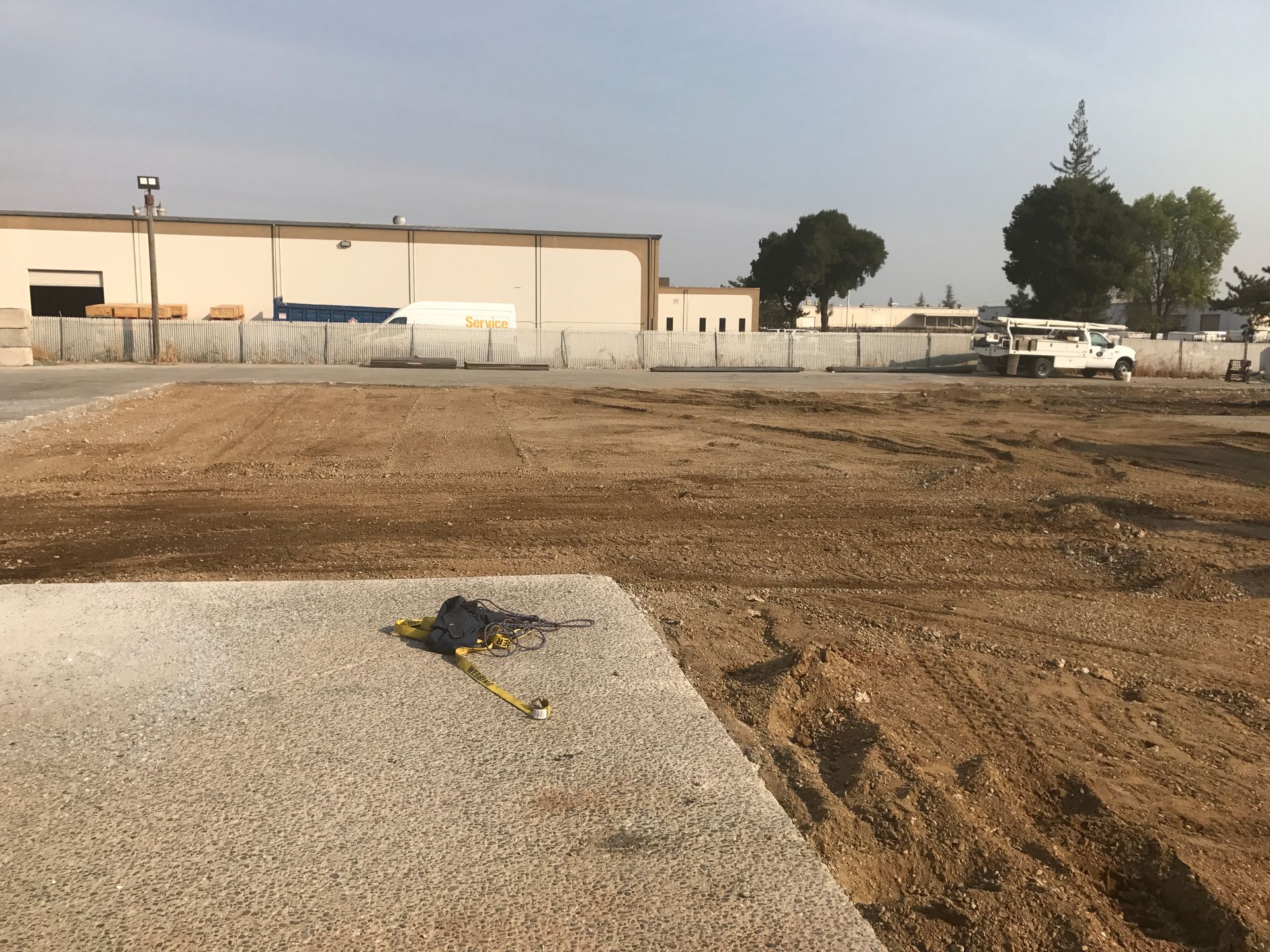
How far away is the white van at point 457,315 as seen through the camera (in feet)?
146

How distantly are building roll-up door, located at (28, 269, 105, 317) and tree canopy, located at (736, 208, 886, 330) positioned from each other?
60.0 meters

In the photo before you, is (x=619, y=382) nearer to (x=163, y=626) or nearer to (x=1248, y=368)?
(x=163, y=626)

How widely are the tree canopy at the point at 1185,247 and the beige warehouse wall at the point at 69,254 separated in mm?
83415

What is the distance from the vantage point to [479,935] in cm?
301

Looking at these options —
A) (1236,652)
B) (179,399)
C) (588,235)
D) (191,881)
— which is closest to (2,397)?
(179,399)

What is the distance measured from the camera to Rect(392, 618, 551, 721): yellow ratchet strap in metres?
4.67

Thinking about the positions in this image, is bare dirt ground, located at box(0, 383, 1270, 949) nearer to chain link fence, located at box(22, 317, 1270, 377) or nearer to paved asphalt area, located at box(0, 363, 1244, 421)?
paved asphalt area, located at box(0, 363, 1244, 421)

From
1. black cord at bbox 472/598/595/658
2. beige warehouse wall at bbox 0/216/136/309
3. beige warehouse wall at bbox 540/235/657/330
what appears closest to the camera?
black cord at bbox 472/598/595/658

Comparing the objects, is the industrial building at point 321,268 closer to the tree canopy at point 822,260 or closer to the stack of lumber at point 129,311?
the stack of lumber at point 129,311

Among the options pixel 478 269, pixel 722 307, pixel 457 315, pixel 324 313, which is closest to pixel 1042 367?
pixel 457 315

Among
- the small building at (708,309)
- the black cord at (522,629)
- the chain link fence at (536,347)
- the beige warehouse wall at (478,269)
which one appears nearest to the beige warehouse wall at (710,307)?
the small building at (708,309)

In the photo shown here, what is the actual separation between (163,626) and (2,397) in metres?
19.0

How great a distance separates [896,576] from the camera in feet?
27.5

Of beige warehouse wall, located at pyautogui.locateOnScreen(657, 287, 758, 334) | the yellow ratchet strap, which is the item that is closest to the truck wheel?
beige warehouse wall, located at pyautogui.locateOnScreen(657, 287, 758, 334)
